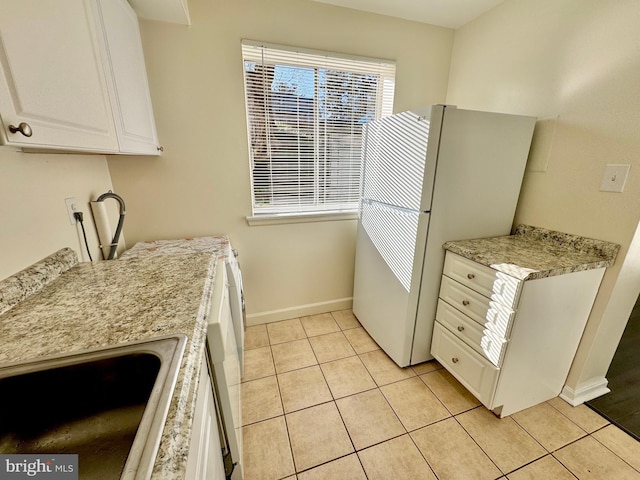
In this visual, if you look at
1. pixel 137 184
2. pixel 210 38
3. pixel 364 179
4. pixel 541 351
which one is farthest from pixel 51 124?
pixel 541 351

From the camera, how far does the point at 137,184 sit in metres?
1.71

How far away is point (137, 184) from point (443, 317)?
216 cm

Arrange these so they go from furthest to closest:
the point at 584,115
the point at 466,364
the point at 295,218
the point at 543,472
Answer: the point at 295,218 → the point at 466,364 → the point at 584,115 → the point at 543,472

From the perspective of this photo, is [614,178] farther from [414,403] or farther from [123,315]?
[123,315]

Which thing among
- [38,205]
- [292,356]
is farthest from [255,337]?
[38,205]

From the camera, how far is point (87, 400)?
674 millimetres

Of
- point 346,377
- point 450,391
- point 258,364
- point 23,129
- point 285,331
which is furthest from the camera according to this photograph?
point 285,331

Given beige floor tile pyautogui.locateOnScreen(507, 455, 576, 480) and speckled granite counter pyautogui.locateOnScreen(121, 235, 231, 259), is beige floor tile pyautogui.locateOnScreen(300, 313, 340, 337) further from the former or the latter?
beige floor tile pyautogui.locateOnScreen(507, 455, 576, 480)

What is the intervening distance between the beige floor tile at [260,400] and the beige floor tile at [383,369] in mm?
646

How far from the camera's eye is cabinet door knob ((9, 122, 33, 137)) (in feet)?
2.05

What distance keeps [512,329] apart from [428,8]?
7.04 feet

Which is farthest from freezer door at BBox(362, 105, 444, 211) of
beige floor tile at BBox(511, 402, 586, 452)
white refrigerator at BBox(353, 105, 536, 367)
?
beige floor tile at BBox(511, 402, 586, 452)

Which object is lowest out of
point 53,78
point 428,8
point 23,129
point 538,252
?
point 538,252

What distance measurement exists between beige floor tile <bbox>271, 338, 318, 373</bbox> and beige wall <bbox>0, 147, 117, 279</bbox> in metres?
1.30
